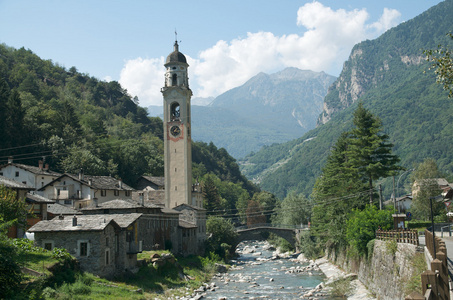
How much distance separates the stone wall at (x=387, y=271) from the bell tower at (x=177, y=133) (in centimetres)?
4054

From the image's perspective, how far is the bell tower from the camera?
86.3 meters

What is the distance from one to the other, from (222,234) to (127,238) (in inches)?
1660

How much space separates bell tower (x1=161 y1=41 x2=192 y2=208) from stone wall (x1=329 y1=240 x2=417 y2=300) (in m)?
40.5

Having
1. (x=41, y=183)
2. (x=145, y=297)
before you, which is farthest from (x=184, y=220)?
(x=145, y=297)

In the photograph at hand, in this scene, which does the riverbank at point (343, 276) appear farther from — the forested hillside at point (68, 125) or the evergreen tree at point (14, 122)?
Result: the evergreen tree at point (14, 122)

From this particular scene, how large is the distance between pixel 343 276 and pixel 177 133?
42.0 metres

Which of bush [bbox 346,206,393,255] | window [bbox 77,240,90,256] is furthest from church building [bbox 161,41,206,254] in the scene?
window [bbox 77,240,90,256]

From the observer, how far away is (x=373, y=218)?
159 ft

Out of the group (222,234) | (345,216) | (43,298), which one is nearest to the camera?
(43,298)

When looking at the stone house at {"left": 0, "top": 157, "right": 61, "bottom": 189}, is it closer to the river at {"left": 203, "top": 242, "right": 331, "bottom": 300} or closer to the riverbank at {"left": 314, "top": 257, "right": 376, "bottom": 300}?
the river at {"left": 203, "top": 242, "right": 331, "bottom": 300}

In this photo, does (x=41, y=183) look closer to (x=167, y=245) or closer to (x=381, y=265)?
(x=167, y=245)

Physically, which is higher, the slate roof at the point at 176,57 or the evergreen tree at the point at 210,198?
the slate roof at the point at 176,57

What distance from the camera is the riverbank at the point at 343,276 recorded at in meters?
43.2

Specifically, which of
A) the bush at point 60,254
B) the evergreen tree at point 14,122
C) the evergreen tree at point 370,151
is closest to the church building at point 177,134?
the evergreen tree at point 14,122
